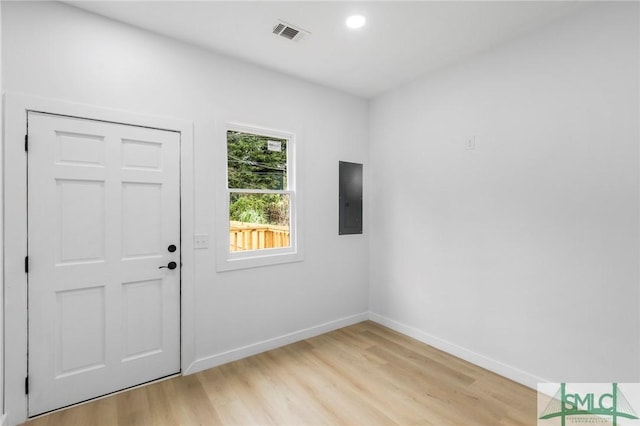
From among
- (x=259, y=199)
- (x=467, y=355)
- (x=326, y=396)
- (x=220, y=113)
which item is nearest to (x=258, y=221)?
(x=259, y=199)

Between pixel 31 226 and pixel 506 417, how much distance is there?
3.35 metres

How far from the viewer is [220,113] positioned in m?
2.78

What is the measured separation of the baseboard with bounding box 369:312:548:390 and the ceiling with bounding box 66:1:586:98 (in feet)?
8.87

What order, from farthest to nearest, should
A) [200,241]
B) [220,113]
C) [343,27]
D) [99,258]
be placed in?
[220,113] < [200,241] < [343,27] < [99,258]

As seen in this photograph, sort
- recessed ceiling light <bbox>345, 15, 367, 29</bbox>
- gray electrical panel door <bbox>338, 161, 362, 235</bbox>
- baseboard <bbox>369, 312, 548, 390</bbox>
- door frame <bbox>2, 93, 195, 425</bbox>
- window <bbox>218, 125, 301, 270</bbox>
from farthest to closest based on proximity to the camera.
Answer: gray electrical panel door <bbox>338, 161, 362, 235</bbox> → window <bbox>218, 125, 301, 270</bbox> → baseboard <bbox>369, 312, 548, 390</bbox> → recessed ceiling light <bbox>345, 15, 367, 29</bbox> → door frame <bbox>2, 93, 195, 425</bbox>

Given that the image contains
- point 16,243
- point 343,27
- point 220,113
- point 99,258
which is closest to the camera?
point 16,243

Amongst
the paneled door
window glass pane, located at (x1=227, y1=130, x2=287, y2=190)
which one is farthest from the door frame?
window glass pane, located at (x1=227, y1=130, x2=287, y2=190)

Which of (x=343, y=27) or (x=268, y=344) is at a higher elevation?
(x=343, y=27)

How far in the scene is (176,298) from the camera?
2562mm

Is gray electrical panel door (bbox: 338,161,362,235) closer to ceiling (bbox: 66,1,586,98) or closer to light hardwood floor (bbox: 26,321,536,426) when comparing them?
ceiling (bbox: 66,1,586,98)

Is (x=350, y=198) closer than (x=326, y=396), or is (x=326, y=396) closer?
(x=326, y=396)

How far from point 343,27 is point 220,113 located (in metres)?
1.26

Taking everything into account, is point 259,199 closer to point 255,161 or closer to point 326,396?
point 255,161

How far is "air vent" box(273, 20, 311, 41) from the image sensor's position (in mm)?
2380
